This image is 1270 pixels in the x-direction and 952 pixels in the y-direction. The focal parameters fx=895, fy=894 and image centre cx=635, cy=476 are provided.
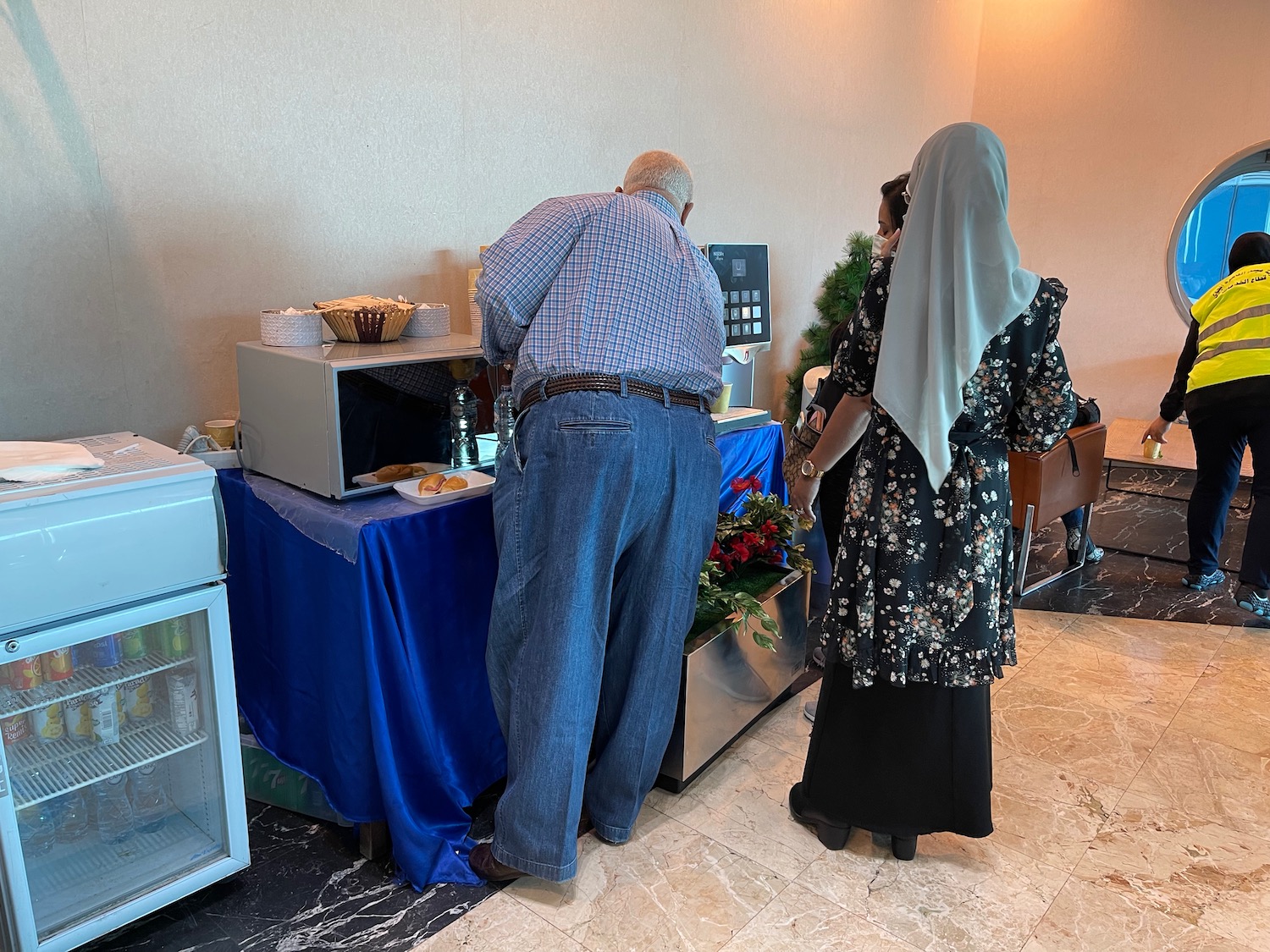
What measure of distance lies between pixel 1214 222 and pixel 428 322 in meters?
5.35

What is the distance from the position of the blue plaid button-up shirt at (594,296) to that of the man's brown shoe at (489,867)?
3.27ft

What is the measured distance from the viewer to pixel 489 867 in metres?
1.92

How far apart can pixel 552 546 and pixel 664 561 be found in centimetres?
26

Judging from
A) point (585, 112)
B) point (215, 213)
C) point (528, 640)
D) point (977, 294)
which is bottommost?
point (528, 640)

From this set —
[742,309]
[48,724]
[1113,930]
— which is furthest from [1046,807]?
[48,724]

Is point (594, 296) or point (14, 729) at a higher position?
point (594, 296)

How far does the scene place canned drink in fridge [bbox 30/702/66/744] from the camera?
1.66 metres

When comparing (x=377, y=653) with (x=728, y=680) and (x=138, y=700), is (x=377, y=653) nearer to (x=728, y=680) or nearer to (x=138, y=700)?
(x=138, y=700)

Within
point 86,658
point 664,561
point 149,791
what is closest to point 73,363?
point 86,658

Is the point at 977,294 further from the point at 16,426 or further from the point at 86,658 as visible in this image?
the point at 16,426

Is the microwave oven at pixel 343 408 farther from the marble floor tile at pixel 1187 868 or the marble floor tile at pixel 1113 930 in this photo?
the marble floor tile at pixel 1187 868

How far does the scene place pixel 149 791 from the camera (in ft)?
6.19

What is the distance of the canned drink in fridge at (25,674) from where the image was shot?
5.12ft

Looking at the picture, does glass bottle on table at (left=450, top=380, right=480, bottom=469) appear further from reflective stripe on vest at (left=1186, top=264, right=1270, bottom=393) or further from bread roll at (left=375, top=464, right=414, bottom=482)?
reflective stripe on vest at (left=1186, top=264, right=1270, bottom=393)
